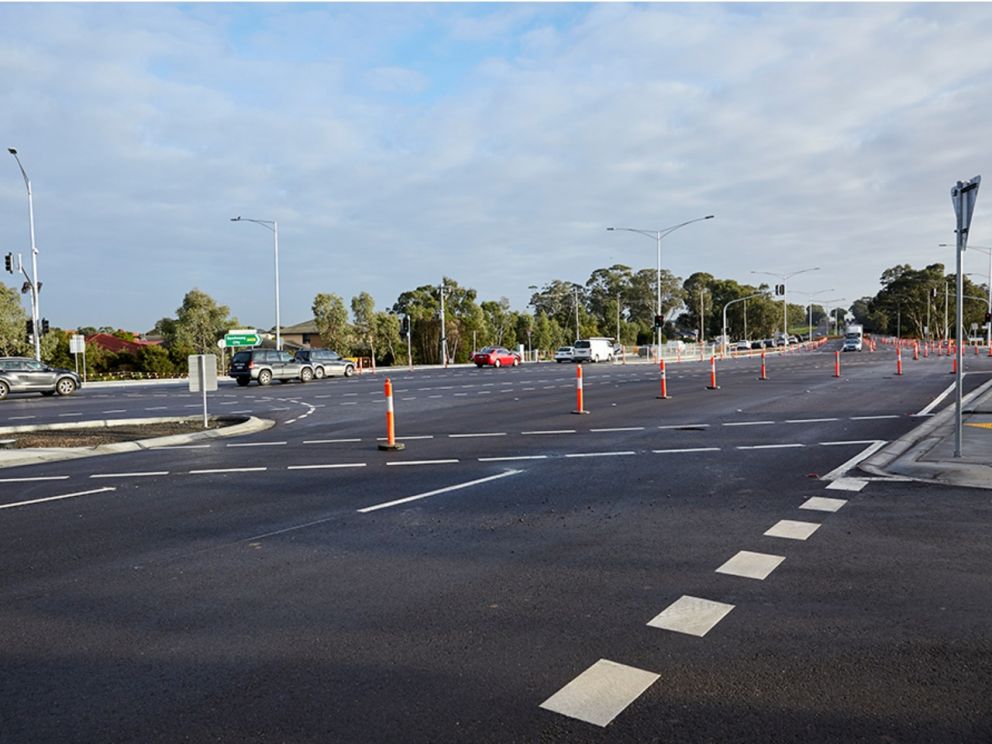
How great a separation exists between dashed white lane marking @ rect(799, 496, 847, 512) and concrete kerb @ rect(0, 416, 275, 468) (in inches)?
431

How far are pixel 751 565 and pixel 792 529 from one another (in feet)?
4.06

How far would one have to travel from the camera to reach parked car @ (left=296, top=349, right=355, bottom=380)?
39281 millimetres

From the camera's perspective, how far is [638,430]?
14.0 m

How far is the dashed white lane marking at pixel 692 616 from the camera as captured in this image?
4.34m

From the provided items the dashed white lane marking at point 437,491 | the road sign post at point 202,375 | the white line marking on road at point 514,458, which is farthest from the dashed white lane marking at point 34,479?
the road sign post at point 202,375

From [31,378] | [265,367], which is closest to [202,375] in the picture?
[31,378]

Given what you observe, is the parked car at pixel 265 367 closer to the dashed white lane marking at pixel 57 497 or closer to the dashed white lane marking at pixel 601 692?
the dashed white lane marking at pixel 57 497

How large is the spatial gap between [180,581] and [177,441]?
957 cm

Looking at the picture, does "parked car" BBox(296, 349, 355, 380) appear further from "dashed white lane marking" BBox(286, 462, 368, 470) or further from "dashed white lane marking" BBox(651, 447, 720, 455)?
"dashed white lane marking" BBox(651, 447, 720, 455)

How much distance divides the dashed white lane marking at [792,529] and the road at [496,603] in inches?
1.7

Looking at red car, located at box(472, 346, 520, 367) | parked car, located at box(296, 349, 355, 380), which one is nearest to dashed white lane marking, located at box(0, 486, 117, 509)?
parked car, located at box(296, 349, 355, 380)

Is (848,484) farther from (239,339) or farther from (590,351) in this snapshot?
(590,351)

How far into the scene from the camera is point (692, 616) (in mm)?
4523

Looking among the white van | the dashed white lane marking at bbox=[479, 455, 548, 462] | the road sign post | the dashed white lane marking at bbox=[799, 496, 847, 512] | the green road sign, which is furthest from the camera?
the white van
